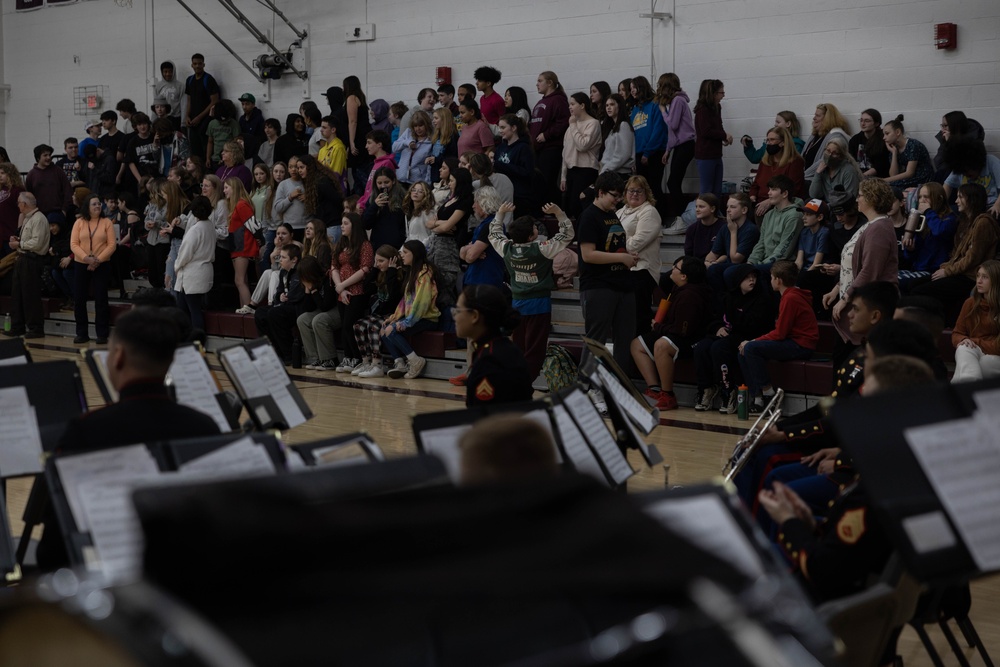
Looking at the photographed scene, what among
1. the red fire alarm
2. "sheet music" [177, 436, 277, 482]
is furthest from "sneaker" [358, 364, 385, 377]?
"sheet music" [177, 436, 277, 482]

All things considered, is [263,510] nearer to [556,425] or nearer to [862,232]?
[556,425]

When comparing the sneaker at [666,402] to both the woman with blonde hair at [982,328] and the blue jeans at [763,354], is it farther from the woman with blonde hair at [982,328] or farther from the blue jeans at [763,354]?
the woman with blonde hair at [982,328]

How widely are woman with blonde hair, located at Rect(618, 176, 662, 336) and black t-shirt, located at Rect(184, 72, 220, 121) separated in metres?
8.30

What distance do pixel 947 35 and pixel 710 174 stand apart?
95.3 inches

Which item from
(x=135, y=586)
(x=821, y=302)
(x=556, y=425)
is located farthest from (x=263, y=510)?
(x=821, y=302)

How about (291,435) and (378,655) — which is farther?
(291,435)

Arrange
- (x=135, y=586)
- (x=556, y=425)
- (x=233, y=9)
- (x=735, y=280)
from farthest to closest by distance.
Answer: (x=233, y=9)
(x=735, y=280)
(x=556, y=425)
(x=135, y=586)

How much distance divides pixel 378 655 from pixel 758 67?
35.8 feet

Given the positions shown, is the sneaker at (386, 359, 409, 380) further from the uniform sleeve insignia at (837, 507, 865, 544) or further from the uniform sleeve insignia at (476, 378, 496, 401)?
the uniform sleeve insignia at (837, 507, 865, 544)

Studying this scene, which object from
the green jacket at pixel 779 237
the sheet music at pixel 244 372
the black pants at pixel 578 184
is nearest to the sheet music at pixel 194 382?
the sheet music at pixel 244 372

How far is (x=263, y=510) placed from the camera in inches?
47.8

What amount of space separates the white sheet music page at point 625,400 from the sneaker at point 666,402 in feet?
12.3

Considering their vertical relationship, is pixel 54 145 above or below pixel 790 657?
above

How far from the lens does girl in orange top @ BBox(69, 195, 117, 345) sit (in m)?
12.2
